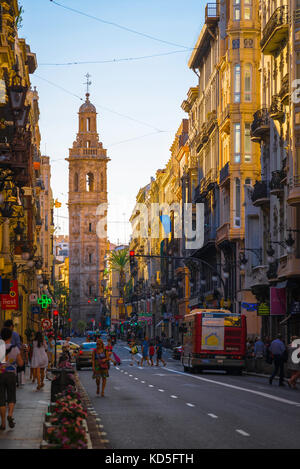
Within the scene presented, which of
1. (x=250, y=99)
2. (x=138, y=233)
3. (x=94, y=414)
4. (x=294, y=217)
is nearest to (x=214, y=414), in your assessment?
(x=94, y=414)

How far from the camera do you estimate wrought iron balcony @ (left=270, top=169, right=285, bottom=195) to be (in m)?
45.0

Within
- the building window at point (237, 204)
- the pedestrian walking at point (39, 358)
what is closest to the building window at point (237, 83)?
the building window at point (237, 204)

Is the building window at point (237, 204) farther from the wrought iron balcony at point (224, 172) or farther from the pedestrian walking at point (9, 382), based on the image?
the pedestrian walking at point (9, 382)

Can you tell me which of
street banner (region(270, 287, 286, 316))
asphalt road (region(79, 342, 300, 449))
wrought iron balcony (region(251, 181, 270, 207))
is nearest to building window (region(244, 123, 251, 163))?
wrought iron balcony (region(251, 181, 270, 207))

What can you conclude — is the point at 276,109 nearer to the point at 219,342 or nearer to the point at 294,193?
the point at 294,193

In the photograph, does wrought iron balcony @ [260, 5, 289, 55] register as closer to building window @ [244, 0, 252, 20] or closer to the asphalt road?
building window @ [244, 0, 252, 20]

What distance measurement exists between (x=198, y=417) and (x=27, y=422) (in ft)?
11.7

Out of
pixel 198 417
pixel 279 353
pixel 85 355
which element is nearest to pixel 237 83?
pixel 85 355

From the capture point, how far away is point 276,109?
46.3 m

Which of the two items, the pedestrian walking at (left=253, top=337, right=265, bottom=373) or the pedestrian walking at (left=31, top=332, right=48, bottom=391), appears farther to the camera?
the pedestrian walking at (left=253, top=337, right=265, bottom=373)

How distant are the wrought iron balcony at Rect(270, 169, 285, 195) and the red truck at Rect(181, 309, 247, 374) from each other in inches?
238

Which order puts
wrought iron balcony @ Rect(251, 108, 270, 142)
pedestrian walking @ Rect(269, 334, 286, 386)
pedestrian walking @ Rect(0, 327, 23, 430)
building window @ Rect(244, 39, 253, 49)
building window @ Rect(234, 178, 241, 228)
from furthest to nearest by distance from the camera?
building window @ Rect(244, 39, 253, 49), building window @ Rect(234, 178, 241, 228), wrought iron balcony @ Rect(251, 108, 270, 142), pedestrian walking @ Rect(269, 334, 286, 386), pedestrian walking @ Rect(0, 327, 23, 430)
